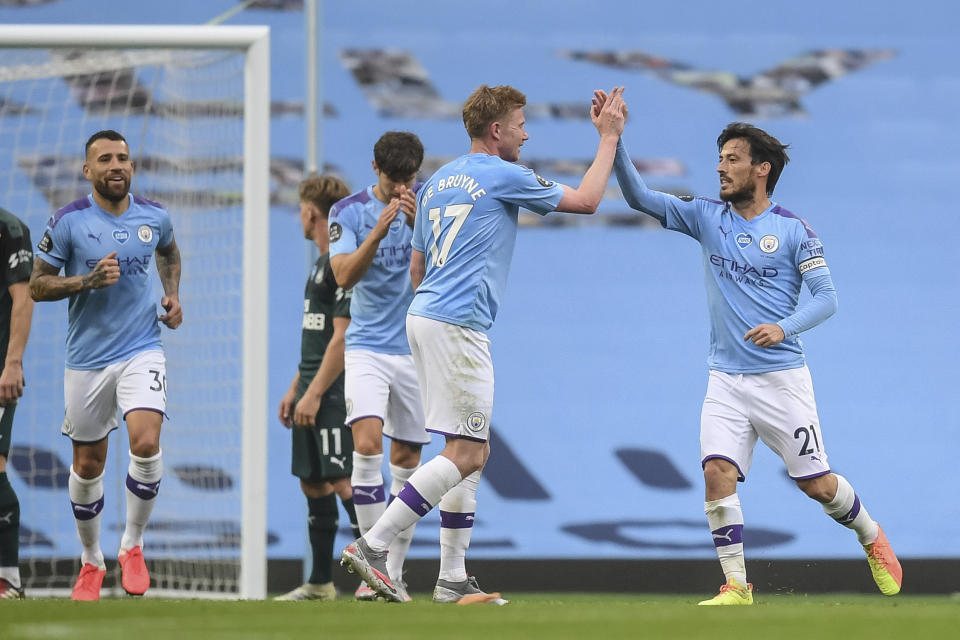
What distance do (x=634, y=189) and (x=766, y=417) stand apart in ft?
3.54

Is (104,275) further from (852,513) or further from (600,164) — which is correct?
(852,513)

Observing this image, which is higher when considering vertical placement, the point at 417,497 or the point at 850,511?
the point at 417,497

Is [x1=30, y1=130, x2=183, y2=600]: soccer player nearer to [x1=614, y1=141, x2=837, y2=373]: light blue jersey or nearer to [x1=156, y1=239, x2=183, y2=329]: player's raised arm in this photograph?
[x1=156, y1=239, x2=183, y2=329]: player's raised arm

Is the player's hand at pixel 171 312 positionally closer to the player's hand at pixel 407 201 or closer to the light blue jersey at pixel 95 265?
the light blue jersey at pixel 95 265

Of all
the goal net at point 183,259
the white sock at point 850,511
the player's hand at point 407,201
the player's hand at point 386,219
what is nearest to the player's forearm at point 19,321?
the goal net at point 183,259

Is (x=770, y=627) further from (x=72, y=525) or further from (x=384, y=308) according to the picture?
(x=72, y=525)

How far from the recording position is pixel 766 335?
512 centimetres

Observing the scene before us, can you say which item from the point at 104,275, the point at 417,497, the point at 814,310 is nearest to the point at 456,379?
the point at 417,497

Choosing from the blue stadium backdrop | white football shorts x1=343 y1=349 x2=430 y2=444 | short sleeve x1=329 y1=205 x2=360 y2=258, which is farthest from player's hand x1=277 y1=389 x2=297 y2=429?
the blue stadium backdrop

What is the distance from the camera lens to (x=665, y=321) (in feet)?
30.0

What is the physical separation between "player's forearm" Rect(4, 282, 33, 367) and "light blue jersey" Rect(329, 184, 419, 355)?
153cm

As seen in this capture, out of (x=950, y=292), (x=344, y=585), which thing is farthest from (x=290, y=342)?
(x=950, y=292)

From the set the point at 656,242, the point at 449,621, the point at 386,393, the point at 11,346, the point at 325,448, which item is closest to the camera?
the point at 449,621

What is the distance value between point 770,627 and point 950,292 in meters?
5.84
